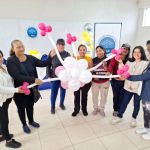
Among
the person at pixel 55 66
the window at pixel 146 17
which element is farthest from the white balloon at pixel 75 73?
the window at pixel 146 17

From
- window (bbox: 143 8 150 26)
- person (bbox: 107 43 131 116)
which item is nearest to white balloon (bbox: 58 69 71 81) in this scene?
person (bbox: 107 43 131 116)

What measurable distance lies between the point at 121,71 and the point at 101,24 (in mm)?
2845

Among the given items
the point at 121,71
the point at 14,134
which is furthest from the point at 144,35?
the point at 14,134

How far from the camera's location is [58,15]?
3.77 m

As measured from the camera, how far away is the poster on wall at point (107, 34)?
4.22m

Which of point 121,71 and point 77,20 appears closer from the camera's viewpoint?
point 121,71

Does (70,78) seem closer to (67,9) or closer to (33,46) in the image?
(33,46)

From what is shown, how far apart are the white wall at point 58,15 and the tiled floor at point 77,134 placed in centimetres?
177

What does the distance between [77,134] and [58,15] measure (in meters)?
2.78

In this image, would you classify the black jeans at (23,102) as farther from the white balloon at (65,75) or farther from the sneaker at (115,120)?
the sneaker at (115,120)

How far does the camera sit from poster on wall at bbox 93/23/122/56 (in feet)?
13.9

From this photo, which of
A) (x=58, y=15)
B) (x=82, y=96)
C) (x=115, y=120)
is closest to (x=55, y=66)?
(x=82, y=96)

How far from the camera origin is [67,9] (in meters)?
3.82

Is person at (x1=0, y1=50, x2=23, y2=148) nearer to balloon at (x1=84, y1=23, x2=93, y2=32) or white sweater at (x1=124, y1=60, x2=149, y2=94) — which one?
white sweater at (x1=124, y1=60, x2=149, y2=94)
